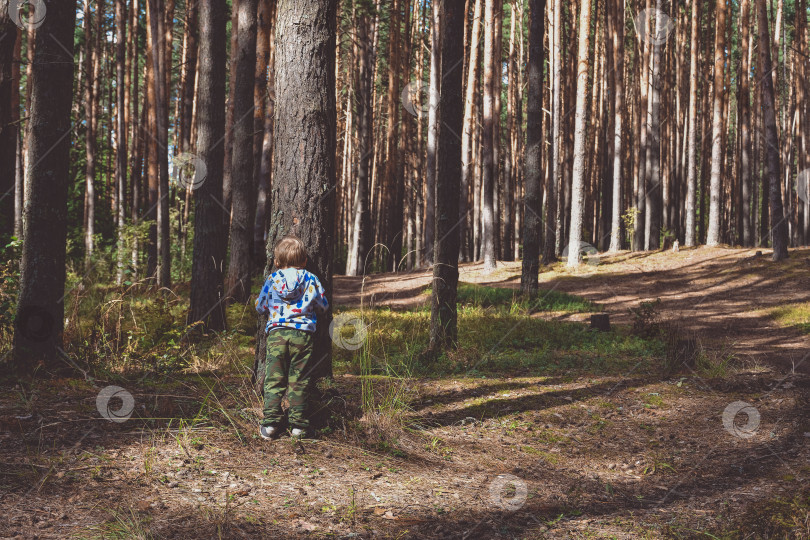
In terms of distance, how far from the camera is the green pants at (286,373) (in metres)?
4.21

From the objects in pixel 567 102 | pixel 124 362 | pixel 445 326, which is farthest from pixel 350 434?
pixel 567 102

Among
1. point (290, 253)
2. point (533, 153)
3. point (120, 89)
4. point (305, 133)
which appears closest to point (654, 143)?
point (533, 153)

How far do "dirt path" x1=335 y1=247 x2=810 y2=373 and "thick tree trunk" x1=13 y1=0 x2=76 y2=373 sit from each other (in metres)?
4.94

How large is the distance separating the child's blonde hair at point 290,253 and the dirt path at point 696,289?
17.8 feet

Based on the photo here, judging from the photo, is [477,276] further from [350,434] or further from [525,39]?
[525,39]

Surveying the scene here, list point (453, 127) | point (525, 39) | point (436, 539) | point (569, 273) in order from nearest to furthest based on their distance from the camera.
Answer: point (436, 539), point (453, 127), point (569, 273), point (525, 39)

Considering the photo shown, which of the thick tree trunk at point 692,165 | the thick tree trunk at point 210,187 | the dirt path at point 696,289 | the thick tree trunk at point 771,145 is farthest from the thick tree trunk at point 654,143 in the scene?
the thick tree trunk at point 210,187

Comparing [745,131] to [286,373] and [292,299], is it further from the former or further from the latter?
[286,373]

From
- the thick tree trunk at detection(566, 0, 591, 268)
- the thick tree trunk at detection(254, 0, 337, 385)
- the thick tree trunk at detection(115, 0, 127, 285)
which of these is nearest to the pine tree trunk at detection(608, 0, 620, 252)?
the thick tree trunk at detection(566, 0, 591, 268)

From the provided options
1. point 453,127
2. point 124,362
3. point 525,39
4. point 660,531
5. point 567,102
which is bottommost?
point 660,531

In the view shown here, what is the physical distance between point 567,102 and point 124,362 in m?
25.6

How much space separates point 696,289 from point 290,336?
44.1 feet

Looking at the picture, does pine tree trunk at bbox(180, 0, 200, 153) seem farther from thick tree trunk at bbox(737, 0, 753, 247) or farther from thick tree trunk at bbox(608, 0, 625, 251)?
thick tree trunk at bbox(737, 0, 753, 247)

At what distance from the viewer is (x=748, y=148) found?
23016 millimetres
